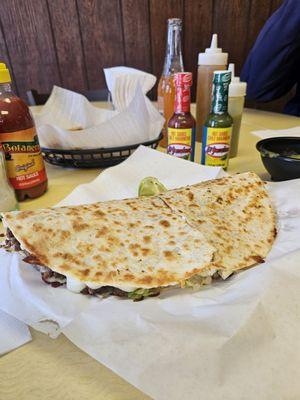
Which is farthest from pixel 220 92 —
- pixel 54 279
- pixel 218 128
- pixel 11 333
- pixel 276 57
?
pixel 276 57

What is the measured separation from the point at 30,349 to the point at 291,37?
2.31 metres

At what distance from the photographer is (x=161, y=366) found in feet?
1.52

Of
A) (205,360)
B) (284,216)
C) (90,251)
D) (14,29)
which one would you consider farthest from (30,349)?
(14,29)

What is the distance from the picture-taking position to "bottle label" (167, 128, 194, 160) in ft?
3.65

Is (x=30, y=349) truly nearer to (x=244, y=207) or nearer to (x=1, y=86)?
(x=244, y=207)

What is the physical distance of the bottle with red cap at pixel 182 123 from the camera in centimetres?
103

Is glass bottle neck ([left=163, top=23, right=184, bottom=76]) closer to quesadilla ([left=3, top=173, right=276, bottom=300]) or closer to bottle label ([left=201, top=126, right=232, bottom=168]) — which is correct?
bottle label ([left=201, top=126, right=232, bottom=168])

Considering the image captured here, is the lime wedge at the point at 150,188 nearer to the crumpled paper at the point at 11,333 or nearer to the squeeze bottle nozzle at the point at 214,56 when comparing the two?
the crumpled paper at the point at 11,333

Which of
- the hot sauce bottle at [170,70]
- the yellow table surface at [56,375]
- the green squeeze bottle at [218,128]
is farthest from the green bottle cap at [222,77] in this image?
the yellow table surface at [56,375]

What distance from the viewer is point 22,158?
966mm

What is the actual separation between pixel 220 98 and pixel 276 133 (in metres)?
0.70

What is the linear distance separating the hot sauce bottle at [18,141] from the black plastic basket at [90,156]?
20cm

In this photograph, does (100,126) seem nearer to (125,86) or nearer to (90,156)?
(90,156)

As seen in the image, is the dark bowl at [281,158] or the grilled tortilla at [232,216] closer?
the grilled tortilla at [232,216]
